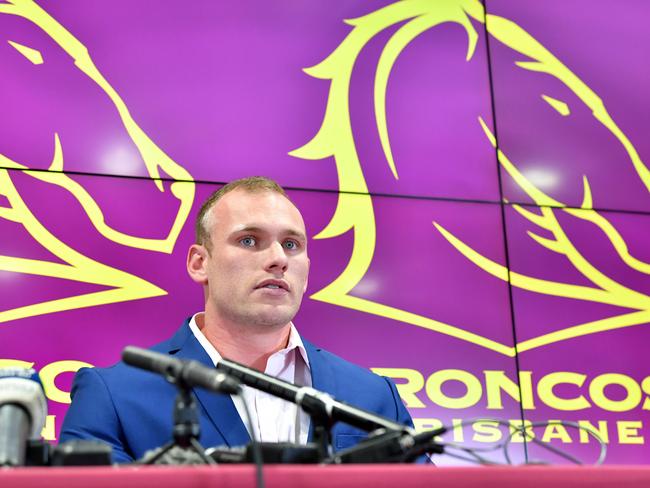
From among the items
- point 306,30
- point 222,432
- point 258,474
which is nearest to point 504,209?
point 306,30

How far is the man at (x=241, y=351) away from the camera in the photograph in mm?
1804

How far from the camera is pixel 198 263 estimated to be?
2.23 m

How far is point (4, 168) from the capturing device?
261cm

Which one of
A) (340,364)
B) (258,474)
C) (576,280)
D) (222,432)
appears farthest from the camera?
(576,280)

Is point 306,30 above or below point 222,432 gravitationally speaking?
above

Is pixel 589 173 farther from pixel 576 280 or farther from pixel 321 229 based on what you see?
pixel 321 229

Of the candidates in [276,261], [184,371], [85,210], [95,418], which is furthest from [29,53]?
[184,371]

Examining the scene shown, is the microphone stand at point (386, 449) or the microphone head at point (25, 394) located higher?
the microphone head at point (25, 394)

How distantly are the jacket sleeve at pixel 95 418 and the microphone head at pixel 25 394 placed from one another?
641mm

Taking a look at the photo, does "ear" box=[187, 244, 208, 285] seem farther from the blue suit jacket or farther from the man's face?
the blue suit jacket

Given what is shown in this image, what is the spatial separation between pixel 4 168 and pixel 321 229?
1.03 meters

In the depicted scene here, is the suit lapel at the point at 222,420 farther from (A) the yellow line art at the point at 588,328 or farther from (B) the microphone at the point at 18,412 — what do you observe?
(A) the yellow line art at the point at 588,328

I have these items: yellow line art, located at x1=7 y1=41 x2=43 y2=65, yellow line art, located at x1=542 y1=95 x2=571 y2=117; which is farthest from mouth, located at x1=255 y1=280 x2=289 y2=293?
yellow line art, located at x1=542 y1=95 x2=571 y2=117

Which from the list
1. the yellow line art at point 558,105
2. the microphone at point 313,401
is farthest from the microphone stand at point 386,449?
the yellow line art at point 558,105
